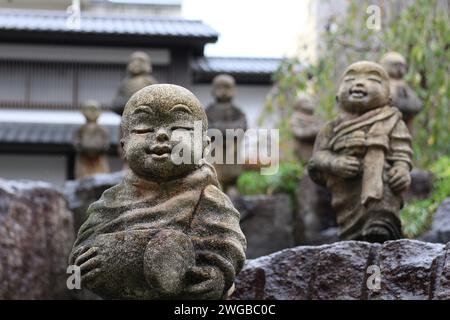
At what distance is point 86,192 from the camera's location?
10.6 meters

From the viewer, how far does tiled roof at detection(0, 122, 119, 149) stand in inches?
694

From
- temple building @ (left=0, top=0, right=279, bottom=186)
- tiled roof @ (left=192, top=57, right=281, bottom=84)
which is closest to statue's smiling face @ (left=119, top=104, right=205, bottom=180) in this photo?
temple building @ (left=0, top=0, right=279, bottom=186)

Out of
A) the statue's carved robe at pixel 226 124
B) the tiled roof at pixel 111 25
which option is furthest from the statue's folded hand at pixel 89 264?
the tiled roof at pixel 111 25

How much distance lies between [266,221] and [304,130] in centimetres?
181

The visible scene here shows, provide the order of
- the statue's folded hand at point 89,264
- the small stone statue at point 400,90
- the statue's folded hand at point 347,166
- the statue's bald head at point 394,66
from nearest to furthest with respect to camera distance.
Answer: the statue's folded hand at point 89,264 < the statue's folded hand at point 347,166 < the small stone statue at point 400,90 < the statue's bald head at point 394,66

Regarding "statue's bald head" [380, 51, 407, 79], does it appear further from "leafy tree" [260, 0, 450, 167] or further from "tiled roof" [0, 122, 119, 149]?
"tiled roof" [0, 122, 119, 149]

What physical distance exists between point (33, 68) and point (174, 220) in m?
15.1

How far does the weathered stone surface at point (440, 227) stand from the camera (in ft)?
25.5

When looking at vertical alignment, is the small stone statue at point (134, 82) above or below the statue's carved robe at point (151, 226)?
below

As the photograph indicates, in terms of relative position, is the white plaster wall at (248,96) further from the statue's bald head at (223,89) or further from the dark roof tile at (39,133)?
the statue's bald head at (223,89)

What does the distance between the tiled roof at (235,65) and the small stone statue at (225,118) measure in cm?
697
